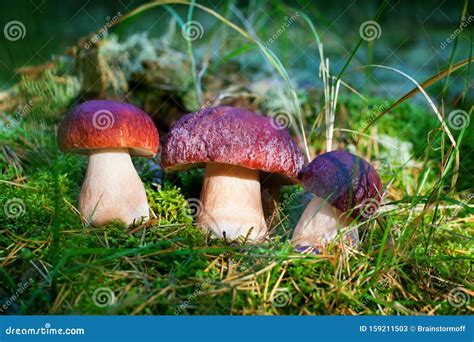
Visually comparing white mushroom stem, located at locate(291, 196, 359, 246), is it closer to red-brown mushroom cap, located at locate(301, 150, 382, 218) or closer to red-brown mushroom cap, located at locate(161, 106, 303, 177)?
red-brown mushroom cap, located at locate(301, 150, 382, 218)

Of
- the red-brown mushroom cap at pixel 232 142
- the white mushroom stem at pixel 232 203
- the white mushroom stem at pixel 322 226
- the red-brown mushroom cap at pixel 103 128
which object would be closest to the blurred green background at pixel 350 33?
the red-brown mushroom cap at pixel 103 128

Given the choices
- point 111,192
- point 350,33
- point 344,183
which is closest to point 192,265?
point 111,192

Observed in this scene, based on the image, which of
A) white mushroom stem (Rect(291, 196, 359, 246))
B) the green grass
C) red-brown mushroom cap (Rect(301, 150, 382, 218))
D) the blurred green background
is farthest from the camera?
the blurred green background

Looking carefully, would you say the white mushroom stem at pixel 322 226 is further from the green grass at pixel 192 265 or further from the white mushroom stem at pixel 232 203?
the white mushroom stem at pixel 232 203

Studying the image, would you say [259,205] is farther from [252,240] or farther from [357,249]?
[357,249]

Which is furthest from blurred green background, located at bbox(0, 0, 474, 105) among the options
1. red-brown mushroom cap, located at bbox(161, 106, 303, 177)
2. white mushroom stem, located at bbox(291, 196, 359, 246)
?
white mushroom stem, located at bbox(291, 196, 359, 246)

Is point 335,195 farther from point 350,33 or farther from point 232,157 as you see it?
point 350,33
